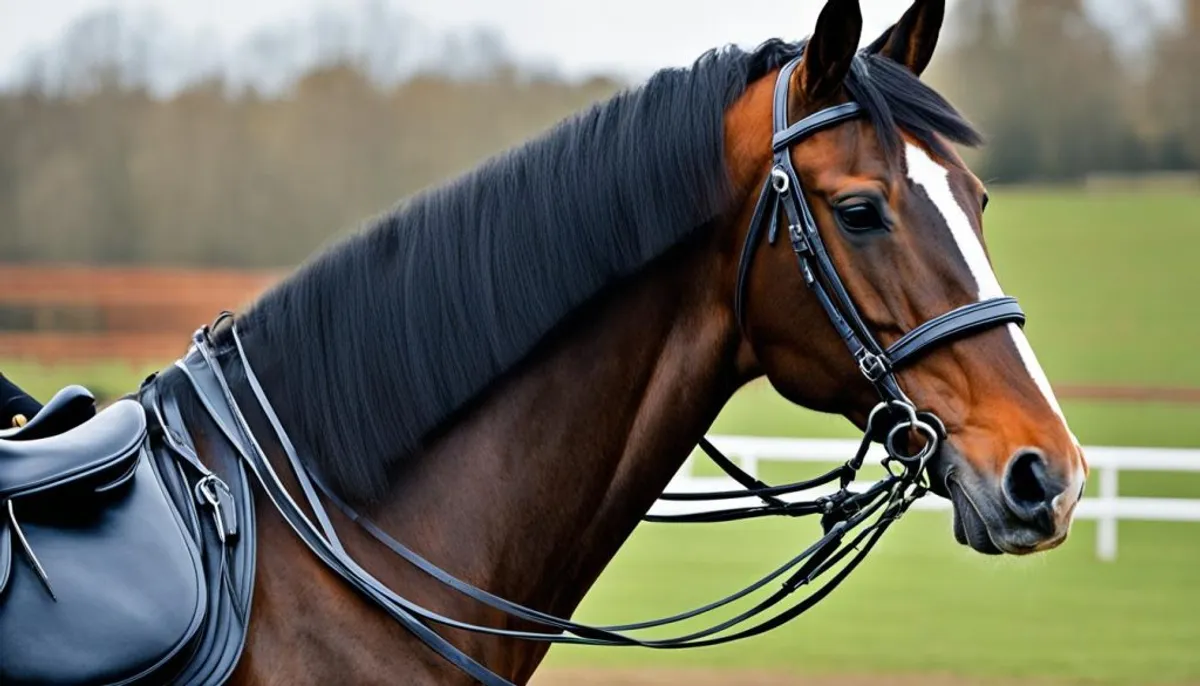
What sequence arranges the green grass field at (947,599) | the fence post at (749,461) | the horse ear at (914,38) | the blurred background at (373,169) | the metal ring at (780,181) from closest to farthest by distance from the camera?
the metal ring at (780,181) < the horse ear at (914,38) < the green grass field at (947,599) < the fence post at (749,461) < the blurred background at (373,169)

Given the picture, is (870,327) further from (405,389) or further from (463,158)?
(463,158)

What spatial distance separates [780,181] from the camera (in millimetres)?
2469

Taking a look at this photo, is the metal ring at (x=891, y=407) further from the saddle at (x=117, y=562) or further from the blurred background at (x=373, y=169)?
the blurred background at (x=373, y=169)

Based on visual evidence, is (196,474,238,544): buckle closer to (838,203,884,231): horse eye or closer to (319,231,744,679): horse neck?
→ (319,231,744,679): horse neck

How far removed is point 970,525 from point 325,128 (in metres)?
20.1

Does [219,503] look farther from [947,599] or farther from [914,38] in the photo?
[947,599]

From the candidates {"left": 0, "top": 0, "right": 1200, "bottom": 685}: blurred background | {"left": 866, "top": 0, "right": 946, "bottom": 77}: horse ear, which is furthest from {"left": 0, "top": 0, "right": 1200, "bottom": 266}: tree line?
{"left": 866, "top": 0, "right": 946, "bottom": 77}: horse ear

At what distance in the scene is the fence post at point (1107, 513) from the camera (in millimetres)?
9445

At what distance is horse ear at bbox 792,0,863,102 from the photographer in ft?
7.99

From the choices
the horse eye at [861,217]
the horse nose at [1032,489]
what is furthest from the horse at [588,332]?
the horse nose at [1032,489]

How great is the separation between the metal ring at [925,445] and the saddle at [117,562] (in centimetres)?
112

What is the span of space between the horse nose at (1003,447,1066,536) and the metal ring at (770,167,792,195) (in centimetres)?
61

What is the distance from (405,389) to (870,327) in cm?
84

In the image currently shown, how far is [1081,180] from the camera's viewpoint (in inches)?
920
